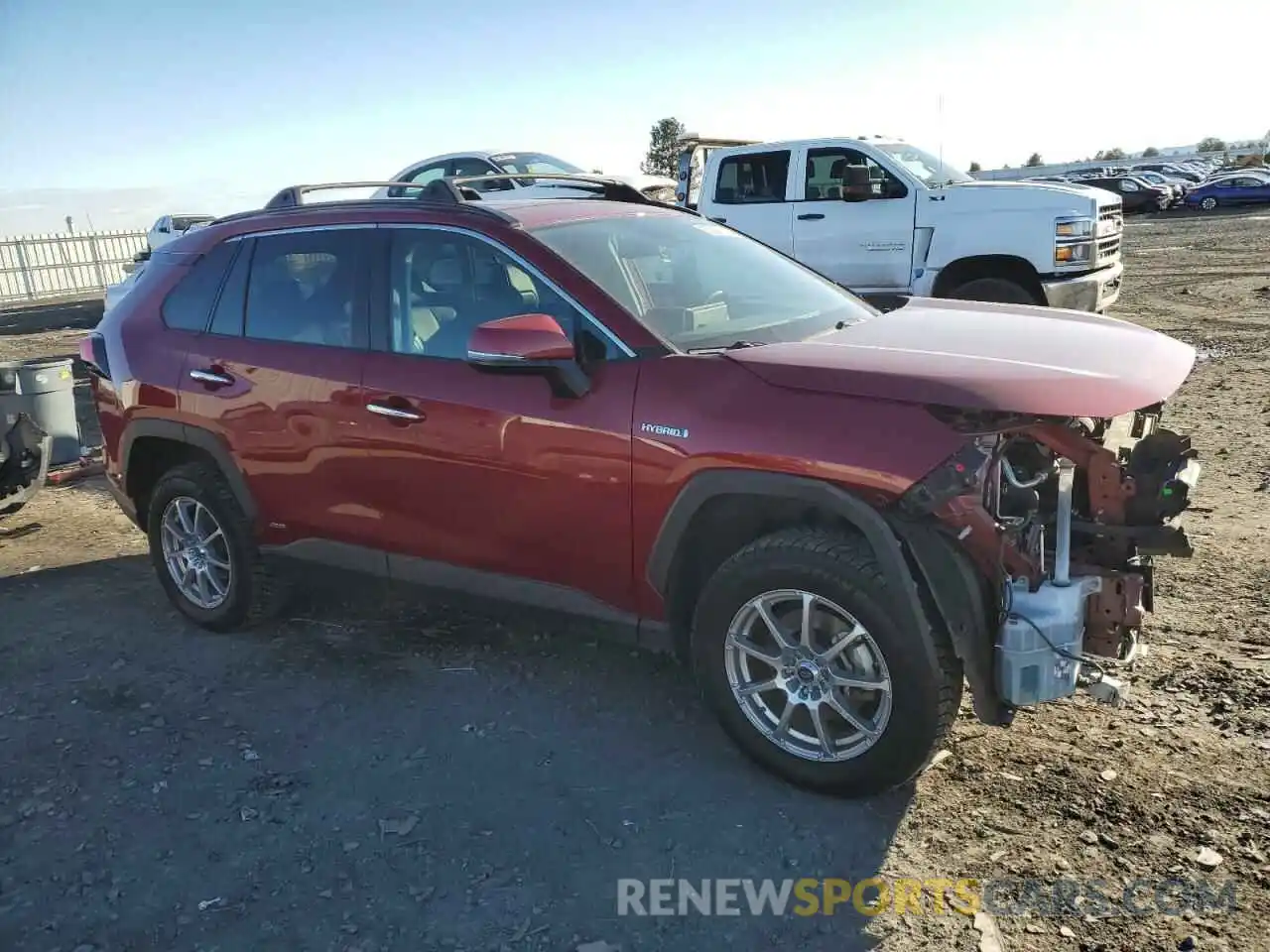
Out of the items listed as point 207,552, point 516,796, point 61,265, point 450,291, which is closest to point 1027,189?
point 450,291

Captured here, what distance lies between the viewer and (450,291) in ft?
13.0

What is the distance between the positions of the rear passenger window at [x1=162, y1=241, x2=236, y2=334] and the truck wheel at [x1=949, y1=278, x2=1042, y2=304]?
651 centimetres

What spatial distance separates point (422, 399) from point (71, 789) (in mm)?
1878

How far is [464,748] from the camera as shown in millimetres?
3689

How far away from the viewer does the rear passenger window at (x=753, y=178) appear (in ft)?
35.3

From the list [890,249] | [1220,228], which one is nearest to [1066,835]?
[890,249]

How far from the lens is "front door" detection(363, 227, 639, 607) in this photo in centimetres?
345

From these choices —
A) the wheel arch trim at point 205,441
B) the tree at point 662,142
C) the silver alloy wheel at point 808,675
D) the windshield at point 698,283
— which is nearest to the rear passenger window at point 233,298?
the wheel arch trim at point 205,441

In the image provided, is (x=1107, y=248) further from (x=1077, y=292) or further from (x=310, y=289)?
(x=310, y=289)

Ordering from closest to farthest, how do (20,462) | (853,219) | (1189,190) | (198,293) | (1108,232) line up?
(198,293)
(20,462)
(1108,232)
(853,219)
(1189,190)

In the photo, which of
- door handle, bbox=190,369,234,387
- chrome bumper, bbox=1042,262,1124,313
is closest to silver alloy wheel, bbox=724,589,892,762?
door handle, bbox=190,369,234,387

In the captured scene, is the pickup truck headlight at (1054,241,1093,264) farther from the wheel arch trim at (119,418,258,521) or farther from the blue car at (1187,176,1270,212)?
the blue car at (1187,176,1270,212)

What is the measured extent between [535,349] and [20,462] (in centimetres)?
522

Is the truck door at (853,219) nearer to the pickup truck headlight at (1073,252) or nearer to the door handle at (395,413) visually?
the pickup truck headlight at (1073,252)
